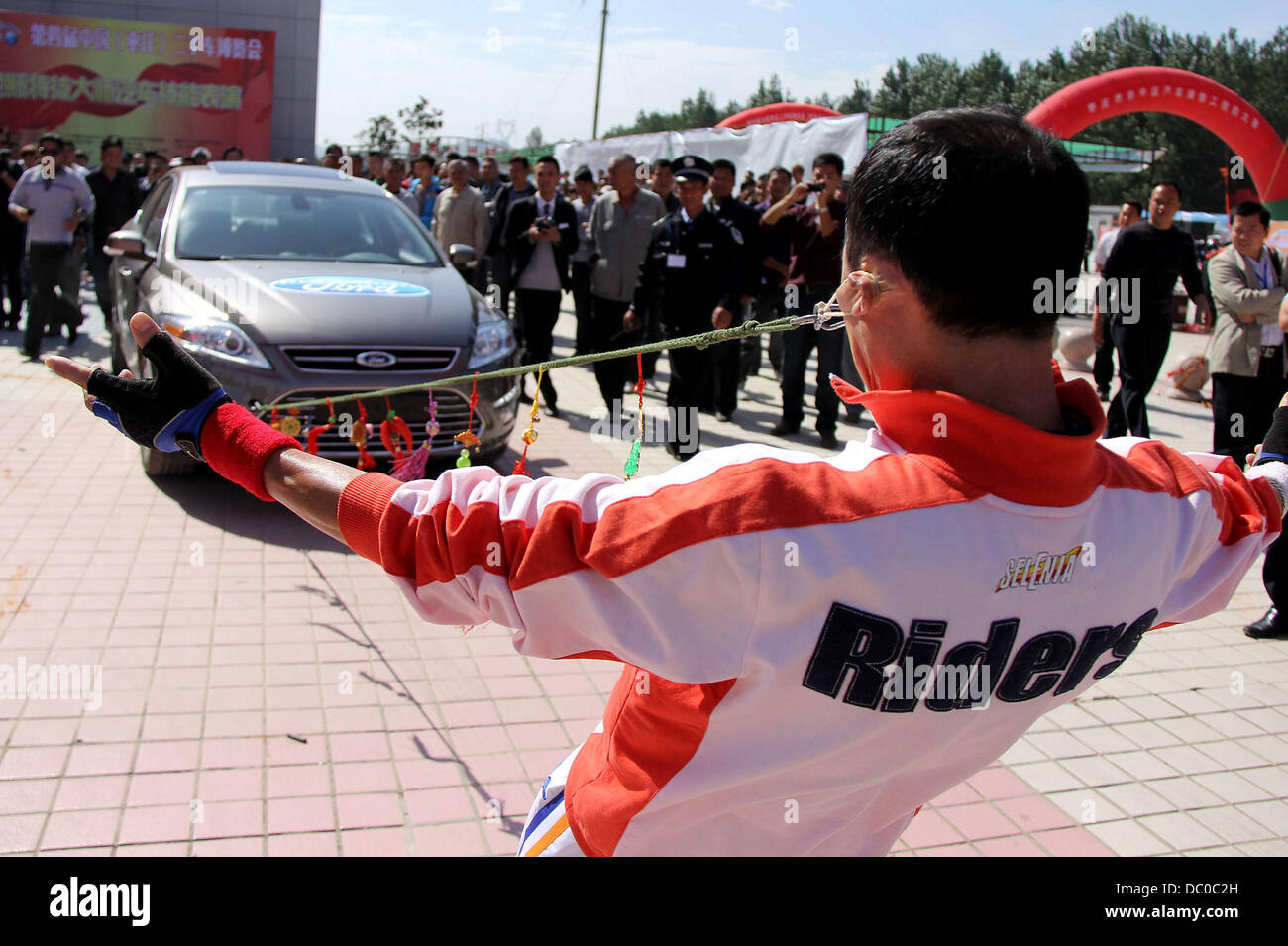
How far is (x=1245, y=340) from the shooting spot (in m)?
6.96

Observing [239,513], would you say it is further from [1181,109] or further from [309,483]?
[1181,109]

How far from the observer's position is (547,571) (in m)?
1.21

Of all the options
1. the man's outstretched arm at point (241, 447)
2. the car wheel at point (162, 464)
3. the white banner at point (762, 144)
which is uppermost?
the white banner at point (762, 144)

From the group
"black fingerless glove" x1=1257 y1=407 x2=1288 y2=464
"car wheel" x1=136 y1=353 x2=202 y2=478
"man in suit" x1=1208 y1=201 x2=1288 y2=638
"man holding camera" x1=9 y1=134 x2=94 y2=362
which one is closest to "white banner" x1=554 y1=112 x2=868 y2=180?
"man in suit" x1=1208 y1=201 x2=1288 y2=638

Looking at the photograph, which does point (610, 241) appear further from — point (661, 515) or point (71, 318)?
point (661, 515)

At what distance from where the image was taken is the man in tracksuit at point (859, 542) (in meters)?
1.20

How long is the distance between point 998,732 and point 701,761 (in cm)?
44

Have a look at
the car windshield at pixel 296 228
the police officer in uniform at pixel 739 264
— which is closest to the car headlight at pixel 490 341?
the car windshield at pixel 296 228

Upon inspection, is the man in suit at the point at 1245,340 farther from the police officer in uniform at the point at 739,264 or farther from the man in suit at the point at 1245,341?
the police officer in uniform at the point at 739,264

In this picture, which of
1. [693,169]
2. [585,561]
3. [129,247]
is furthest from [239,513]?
[585,561]

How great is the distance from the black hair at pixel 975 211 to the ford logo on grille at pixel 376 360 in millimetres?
5103

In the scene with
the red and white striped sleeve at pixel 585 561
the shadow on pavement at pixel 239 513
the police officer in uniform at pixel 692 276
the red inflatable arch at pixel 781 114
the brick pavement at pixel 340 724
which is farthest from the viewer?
the red inflatable arch at pixel 781 114

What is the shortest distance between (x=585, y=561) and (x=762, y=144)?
18.8 meters

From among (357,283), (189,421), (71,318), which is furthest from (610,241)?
(189,421)
